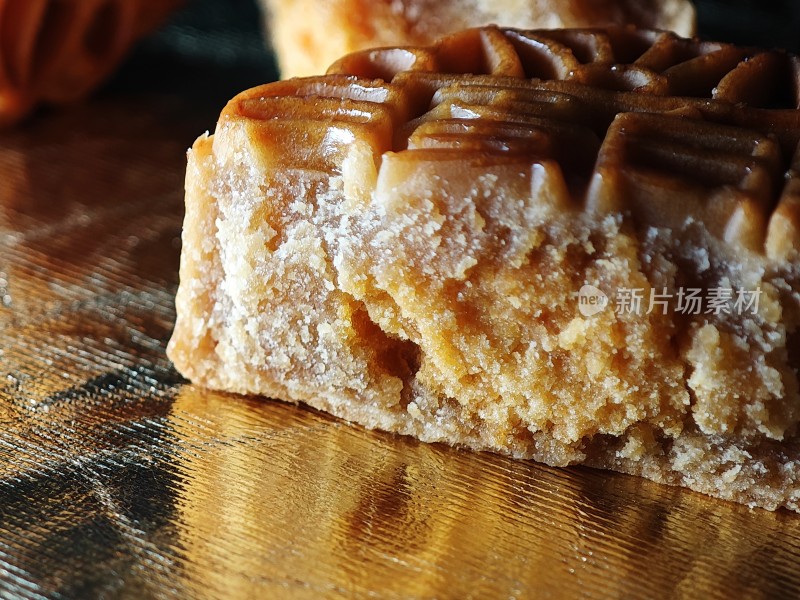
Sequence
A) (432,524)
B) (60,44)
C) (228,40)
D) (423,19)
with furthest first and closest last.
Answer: (228,40), (60,44), (423,19), (432,524)

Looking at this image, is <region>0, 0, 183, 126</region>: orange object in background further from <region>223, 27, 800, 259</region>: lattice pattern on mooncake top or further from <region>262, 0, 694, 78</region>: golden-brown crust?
<region>223, 27, 800, 259</region>: lattice pattern on mooncake top

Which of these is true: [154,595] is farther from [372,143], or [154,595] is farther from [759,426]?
[759,426]

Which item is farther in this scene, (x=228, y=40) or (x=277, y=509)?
(x=228, y=40)

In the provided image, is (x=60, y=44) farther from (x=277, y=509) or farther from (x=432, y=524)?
(x=432, y=524)

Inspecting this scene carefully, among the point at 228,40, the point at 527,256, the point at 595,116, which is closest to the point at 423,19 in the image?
the point at 595,116

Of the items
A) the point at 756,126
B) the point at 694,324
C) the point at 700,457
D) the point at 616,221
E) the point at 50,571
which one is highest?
the point at 756,126

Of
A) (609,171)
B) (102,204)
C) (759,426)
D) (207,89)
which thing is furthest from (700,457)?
(207,89)

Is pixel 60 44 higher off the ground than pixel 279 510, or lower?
higher
